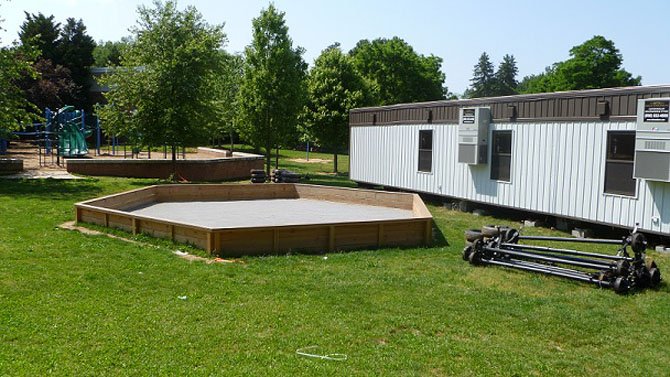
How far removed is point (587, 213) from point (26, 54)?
18458mm

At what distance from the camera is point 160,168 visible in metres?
24.3

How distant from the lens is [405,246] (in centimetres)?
1183

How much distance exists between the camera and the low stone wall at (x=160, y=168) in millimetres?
22984

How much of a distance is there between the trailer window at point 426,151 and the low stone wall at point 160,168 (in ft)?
32.4

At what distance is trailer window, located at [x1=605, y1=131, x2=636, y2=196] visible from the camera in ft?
39.8

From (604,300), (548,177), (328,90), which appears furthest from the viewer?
(328,90)

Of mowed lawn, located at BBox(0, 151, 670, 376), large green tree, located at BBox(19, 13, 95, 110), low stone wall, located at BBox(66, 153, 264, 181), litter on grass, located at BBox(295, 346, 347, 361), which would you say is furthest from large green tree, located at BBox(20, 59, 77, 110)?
litter on grass, located at BBox(295, 346, 347, 361)

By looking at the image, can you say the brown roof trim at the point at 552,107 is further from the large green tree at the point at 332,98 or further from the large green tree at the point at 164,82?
the large green tree at the point at 332,98

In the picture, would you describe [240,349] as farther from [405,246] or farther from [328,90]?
[328,90]

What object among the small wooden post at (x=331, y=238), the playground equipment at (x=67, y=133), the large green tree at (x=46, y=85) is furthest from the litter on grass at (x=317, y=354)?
the large green tree at (x=46, y=85)

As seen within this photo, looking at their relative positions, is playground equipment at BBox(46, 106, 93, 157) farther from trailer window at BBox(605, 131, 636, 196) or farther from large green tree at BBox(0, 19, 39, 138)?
trailer window at BBox(605, 131, 636, 196)

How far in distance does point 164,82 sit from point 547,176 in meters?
13.6

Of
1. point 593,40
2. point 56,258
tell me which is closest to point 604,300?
point 56,258

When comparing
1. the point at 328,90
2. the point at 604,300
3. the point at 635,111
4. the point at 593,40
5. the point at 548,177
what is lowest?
the point at 604,300
